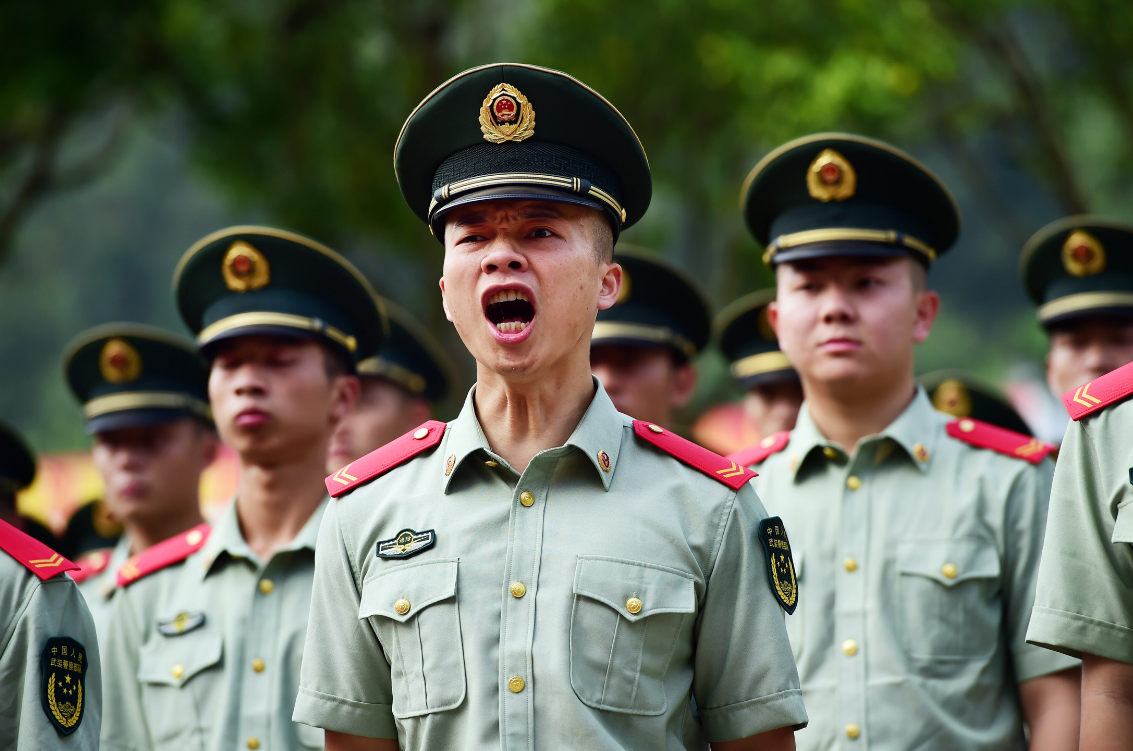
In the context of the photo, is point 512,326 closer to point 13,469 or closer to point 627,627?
point 627,627

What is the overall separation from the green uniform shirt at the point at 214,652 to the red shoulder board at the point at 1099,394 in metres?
2.42

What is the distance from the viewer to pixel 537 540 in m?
2.72

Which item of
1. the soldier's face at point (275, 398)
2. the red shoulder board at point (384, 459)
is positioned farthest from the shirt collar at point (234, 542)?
the red shoulder board at point (384, 459)

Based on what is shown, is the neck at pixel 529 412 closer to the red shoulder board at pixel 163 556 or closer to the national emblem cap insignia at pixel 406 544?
the national emblem cap insignia at pixel 406 544

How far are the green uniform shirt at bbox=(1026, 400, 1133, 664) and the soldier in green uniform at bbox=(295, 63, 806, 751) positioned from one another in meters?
0.57

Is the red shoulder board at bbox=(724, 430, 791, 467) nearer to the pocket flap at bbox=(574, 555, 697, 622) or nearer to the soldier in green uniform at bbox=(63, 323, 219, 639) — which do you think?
the pocket flap at bbox=(574, 555, 697, 622)

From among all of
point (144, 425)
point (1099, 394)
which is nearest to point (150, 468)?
point (144, 425)

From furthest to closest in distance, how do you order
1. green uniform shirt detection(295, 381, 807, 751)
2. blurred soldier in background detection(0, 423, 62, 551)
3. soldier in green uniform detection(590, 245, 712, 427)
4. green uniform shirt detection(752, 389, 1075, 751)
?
1. blurred soldier in background detection(0, 423, 62, 551)
2. soldier in green uniform detection(590, 245, 712, 427)
3. green uniform shirt detection(752, 389, 1075, 751)
4. green uniform shirt detection(295, 381, 807, 751)

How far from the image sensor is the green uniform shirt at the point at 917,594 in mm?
3613

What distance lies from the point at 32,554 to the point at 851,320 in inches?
97.4

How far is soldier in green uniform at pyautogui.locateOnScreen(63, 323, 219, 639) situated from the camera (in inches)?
226

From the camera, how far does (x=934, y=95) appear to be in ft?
43.7

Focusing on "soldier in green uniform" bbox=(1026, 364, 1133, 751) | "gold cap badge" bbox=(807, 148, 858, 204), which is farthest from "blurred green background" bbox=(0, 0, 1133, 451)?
"soldier in green uniform" bbox=(1026, 364, 1133, 751)

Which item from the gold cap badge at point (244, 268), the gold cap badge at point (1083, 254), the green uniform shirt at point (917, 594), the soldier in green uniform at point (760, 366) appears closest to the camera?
the green uniform shirt at point (917, 594)
